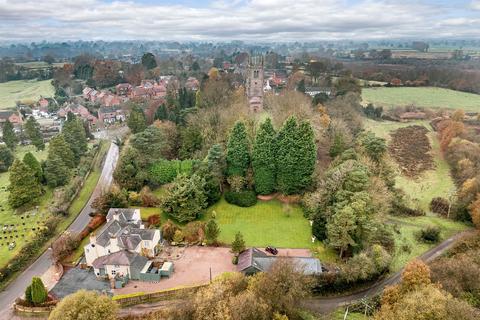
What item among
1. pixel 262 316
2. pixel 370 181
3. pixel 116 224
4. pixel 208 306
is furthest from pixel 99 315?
pixel 370 181

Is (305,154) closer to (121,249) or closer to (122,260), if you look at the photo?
(121,249)

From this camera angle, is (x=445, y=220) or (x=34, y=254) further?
(x=445, y=220)

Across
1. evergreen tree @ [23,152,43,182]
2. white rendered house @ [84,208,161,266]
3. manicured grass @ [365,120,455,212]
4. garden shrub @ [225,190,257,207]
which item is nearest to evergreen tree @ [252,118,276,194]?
garden shrub @ [225,190,257,207]

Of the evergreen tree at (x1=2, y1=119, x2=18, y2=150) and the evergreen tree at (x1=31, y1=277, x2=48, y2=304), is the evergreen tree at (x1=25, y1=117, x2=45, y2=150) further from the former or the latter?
the evergreen tree at (x1=31, y1=277, x2=48, y2=304)

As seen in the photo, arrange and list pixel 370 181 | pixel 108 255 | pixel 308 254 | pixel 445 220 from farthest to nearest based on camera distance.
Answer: pixel 445 220 → pixel 370 181 → pixel 308 254 → pixel 108 255

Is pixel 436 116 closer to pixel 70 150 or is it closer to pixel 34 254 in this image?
pixel 70 150

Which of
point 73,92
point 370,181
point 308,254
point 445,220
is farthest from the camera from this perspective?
point 73,92
